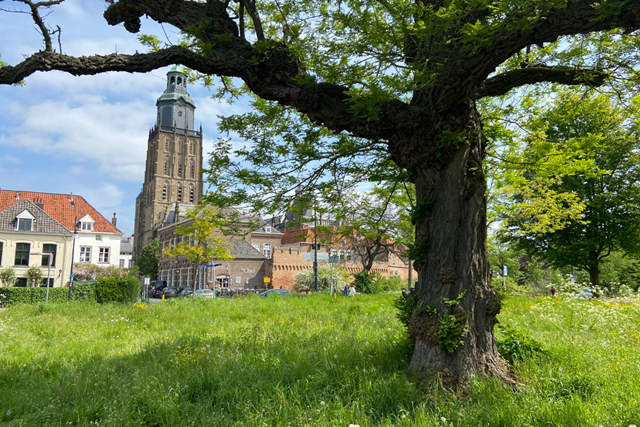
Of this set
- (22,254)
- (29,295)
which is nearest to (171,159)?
(22,254)

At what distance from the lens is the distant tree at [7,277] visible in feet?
113

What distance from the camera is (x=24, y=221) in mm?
37219

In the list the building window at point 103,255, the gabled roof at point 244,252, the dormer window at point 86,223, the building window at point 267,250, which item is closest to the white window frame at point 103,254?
the building window at point 103,255

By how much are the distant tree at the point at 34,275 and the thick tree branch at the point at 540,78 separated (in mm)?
41084

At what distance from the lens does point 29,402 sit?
4.70 metres

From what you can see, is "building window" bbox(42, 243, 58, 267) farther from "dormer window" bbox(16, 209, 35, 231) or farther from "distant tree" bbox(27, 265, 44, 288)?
"dormer window" bbox(16, 209, 35, 231)

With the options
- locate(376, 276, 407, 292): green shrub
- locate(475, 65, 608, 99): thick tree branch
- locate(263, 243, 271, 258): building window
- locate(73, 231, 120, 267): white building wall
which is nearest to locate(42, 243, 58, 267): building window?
locate(73, 231, 120, 267): white building wall

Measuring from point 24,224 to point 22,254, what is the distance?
2668 mm

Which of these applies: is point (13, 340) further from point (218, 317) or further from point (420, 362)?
point (420, 362)

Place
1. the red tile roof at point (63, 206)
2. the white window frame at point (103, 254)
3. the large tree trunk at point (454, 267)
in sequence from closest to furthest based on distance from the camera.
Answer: the large tree trunk at point (454, 267) < the red tile roof at point (63, 206) < the white window frame at point (103, 254)

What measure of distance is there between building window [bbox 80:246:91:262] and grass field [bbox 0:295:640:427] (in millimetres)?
41907

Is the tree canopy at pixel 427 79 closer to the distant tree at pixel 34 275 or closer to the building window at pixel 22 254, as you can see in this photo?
the distant tree at pixel 34 275

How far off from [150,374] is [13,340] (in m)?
5.53

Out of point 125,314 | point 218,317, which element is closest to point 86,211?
point 125,314
